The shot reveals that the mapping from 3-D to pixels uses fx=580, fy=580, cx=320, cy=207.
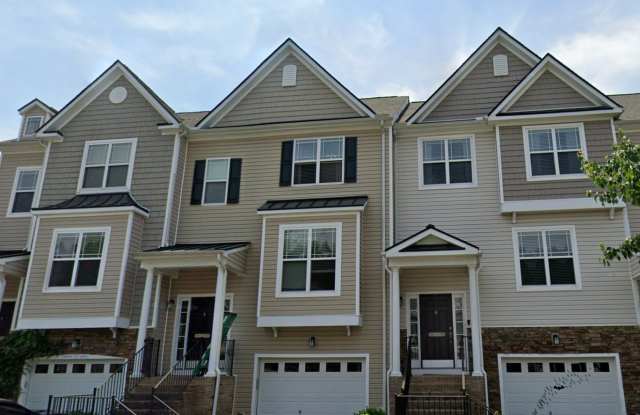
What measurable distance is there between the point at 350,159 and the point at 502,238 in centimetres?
492

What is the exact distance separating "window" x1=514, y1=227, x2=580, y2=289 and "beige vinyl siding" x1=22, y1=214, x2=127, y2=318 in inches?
433

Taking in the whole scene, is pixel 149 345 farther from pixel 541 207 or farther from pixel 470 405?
pixel 541 207

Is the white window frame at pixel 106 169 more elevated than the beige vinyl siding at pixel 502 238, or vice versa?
the white window frame at pixel 106 169

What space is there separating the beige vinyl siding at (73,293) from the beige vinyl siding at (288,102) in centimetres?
494

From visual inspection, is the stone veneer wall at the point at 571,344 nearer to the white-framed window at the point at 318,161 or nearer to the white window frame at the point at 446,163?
the white window frame at the point at 446,163

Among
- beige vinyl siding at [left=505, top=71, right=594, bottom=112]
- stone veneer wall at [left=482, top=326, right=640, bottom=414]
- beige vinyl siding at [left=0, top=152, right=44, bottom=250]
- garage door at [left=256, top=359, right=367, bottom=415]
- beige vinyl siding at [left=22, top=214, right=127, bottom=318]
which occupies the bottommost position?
garage door at [left=256, top=359, right=367, bottom=415]

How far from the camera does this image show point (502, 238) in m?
15.9

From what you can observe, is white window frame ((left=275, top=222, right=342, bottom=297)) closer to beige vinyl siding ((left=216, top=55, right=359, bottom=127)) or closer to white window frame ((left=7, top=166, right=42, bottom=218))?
beige vinyl siding ((left=216, top=55, right=359, bottom=127))

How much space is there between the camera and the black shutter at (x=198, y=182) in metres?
17.9

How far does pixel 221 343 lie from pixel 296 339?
2033mm

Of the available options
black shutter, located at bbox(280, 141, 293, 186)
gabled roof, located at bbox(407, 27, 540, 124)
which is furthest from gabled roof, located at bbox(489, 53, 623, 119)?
black shutter, located at bbox(280, 141, 293, 186)

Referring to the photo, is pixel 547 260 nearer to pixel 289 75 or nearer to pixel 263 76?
pixel 289 75

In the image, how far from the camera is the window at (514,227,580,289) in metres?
15.2

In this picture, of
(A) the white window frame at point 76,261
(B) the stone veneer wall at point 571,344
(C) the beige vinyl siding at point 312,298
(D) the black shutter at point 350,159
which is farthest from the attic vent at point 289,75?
(B) the stone veneer wall at point 571,344
